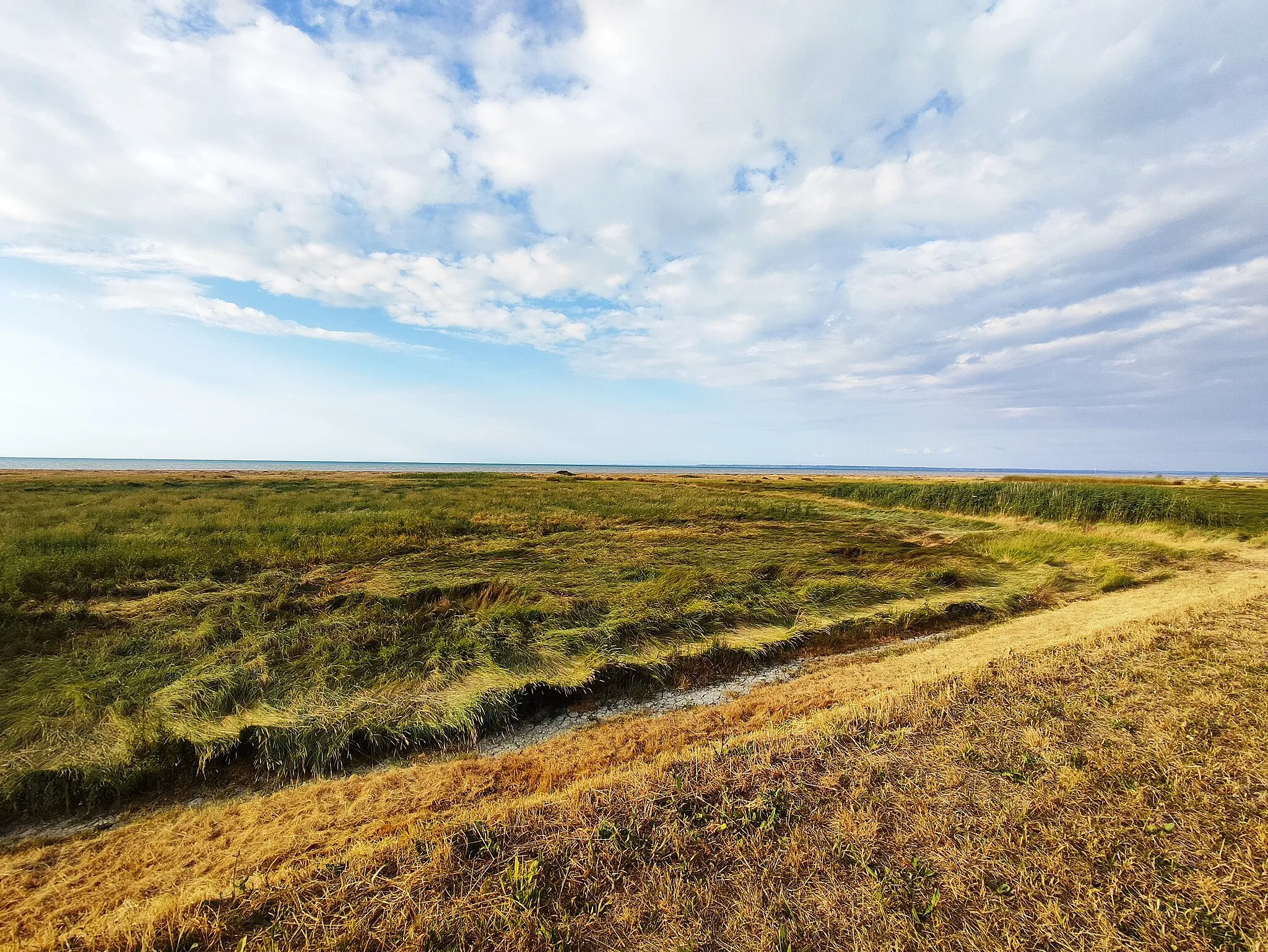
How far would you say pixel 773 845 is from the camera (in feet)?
12.0

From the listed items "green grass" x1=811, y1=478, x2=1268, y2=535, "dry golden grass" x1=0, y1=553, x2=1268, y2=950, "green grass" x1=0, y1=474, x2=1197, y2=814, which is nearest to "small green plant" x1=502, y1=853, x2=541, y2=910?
"dry golden grass" x1=0, y1=553, x2=1268, y2=950

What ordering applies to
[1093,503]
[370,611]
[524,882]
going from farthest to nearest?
[1093,503], [370,611], [524,882]

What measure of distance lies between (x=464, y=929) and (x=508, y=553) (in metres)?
13.0

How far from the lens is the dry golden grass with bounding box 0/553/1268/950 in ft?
9.81

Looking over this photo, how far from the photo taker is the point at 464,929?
119 inches

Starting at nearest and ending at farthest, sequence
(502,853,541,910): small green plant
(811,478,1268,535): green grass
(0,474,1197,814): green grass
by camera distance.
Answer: (502,853,541,910): small green plant, (0,474,1197,814): green grass, (811,478,1268,535): green grass

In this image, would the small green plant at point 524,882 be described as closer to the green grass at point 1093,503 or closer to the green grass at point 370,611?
the green grass at point 370,611

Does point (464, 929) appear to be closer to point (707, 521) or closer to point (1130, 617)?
point (1130, 617)

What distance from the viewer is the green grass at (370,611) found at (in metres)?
6.44

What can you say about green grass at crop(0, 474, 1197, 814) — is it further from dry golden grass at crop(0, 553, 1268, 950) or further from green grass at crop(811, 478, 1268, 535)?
green grass at crop(811, 478, 1268, 535)

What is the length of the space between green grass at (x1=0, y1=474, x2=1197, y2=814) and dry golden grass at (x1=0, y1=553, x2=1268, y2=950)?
4.00 feet

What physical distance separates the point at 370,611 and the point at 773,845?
29.6 ft

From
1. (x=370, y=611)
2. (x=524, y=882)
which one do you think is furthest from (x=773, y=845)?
(x=370, y=611)

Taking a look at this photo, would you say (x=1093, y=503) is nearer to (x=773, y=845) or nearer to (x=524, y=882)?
(x=773, y=845)
